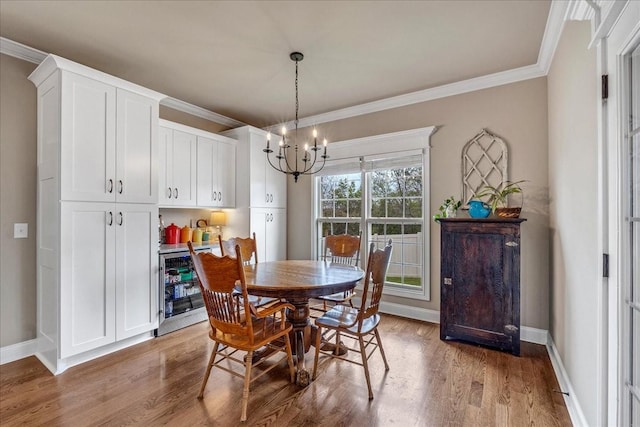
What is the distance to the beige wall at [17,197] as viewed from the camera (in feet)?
8.50

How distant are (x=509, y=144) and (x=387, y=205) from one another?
148 centimetres

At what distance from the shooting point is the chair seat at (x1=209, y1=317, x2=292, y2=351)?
1.94 meters

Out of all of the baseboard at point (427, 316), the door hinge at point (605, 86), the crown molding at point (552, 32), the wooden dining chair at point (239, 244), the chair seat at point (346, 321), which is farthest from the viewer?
the wooden dining chair at point (239, 244)

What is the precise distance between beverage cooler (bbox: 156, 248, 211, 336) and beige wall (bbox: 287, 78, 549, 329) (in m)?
2.35

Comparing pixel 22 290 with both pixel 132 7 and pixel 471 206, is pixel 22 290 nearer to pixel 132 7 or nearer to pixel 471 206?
pixel 132 7

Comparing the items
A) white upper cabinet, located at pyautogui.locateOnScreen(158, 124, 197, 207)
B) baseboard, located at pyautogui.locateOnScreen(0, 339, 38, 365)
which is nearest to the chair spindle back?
white upper cabinet, located at pyautogui.locateOnScreen(158, 124, 197, 207)

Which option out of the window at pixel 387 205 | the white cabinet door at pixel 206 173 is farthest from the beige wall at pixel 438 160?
the white cabinet door at pixel 206 173

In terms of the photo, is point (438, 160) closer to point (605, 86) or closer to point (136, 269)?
point (605, 86)

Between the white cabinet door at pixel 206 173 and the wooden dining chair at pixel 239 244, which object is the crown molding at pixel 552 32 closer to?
the wooden dining chair at pixel 239 244

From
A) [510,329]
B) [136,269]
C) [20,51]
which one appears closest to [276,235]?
[136,269]

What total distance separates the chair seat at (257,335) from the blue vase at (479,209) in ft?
6.74

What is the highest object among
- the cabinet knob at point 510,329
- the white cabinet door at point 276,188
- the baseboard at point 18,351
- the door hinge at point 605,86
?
the door hinge at point 605,86

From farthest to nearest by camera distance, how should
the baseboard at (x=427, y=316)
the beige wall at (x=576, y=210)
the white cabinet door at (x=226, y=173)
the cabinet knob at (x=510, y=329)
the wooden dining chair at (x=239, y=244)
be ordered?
the white cabinet door at (x=226, y=173), the wooden dining chair at (x=239, y=244), the baseboard at (x=427, y=316), the cabinet knob at (x=510, y=329), the beige wall at (x=576, y=210)

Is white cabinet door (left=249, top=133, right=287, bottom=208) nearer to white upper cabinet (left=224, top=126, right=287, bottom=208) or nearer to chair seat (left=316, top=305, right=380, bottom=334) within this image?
white upper cabinet (left=224, top=126, right=287, bottom=208)
